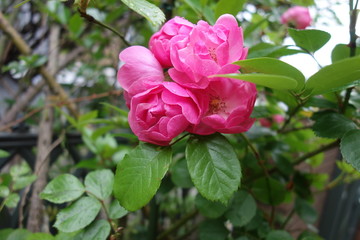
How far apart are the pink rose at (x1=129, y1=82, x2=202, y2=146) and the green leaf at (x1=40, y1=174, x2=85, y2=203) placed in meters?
0.21

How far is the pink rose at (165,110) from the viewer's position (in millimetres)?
344

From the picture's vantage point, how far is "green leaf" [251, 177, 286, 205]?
2.14 ft

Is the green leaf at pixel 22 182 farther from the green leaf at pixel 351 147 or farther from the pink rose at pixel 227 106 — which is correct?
the green leaf at pixel 351 147

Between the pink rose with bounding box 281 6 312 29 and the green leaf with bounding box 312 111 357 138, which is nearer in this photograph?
the green leaf with bounding box 312 111 357 138

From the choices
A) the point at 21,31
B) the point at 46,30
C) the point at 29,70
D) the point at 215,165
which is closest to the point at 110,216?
the point at 215,165

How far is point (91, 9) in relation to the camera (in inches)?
23.2

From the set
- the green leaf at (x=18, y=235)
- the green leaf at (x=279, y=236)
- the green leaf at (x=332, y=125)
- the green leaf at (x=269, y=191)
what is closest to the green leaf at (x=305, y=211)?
the green leaf at (x=269, y=191)

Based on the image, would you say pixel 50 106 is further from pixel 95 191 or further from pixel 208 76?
pixel 208 76

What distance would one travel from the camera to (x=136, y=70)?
38 cm

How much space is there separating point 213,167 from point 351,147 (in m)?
0.19

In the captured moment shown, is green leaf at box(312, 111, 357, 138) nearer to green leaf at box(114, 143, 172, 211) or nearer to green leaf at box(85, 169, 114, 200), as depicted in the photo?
green leaf at box(114, 143, 172, 211)

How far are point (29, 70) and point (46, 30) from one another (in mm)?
541

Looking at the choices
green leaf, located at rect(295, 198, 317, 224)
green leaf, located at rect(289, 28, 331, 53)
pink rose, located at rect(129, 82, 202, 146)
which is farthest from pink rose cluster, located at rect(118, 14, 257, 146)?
green leaf, located at rect(295, 198, 317, 224)

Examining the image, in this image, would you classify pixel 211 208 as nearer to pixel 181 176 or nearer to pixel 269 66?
pixel 181 176
